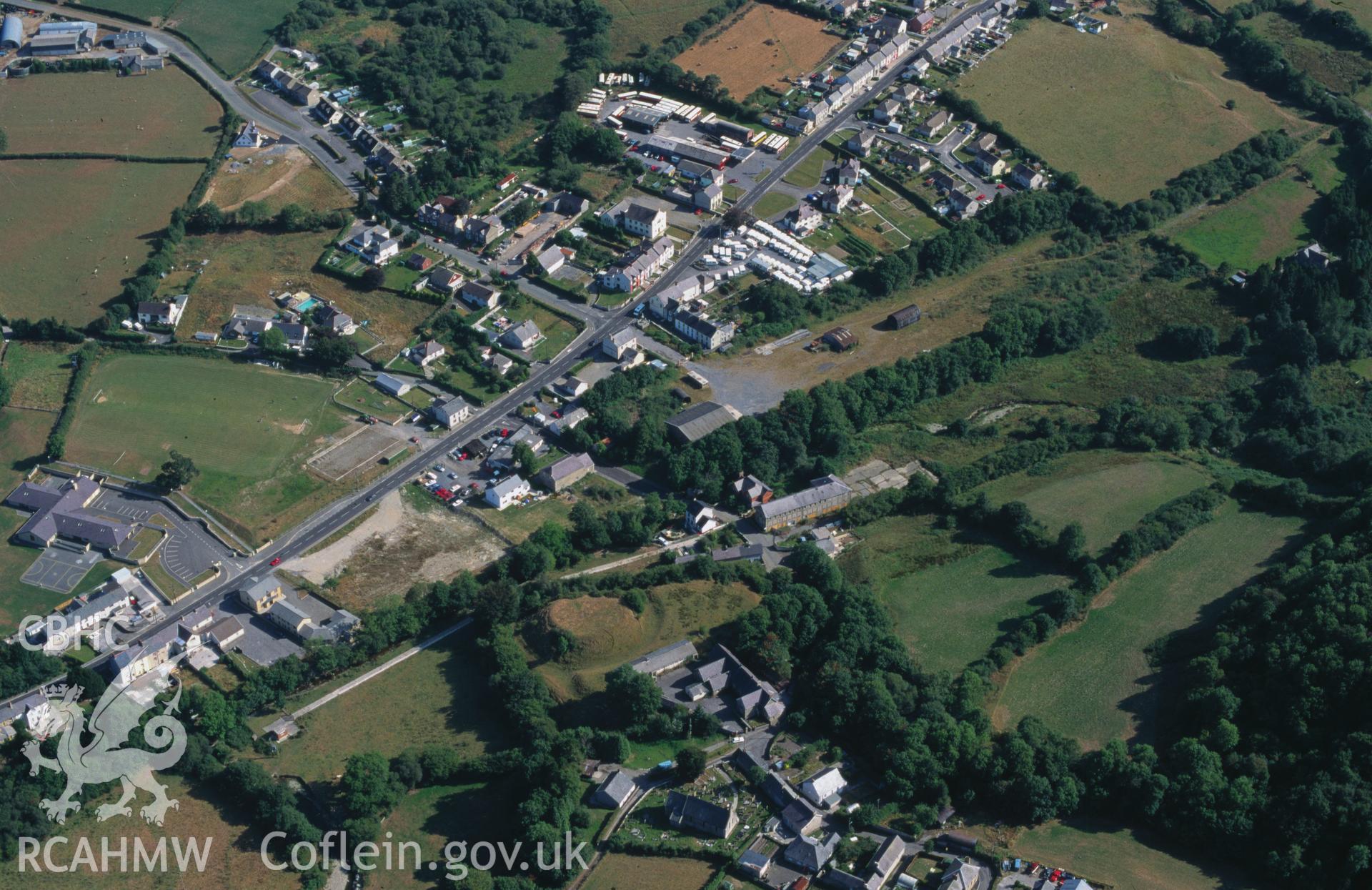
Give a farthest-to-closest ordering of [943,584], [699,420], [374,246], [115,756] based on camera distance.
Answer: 1. [374,246]
2. [699,420]
3. [943,584]
4. [115,756]

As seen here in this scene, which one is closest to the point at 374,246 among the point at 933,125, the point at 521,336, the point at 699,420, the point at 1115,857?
the point at 521,336

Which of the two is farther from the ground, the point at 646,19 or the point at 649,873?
the point at 646,19

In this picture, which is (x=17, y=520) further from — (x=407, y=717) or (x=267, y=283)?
(x=407, y=717)

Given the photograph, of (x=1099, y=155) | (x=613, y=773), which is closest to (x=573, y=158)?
(x=1099, y=155)

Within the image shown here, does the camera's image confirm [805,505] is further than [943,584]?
Yes

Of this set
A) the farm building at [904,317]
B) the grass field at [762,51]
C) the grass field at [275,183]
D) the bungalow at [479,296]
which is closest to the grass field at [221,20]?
the grass field at [275,183]

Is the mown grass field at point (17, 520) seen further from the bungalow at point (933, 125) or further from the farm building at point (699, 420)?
the bungalow at point (933, 125)
